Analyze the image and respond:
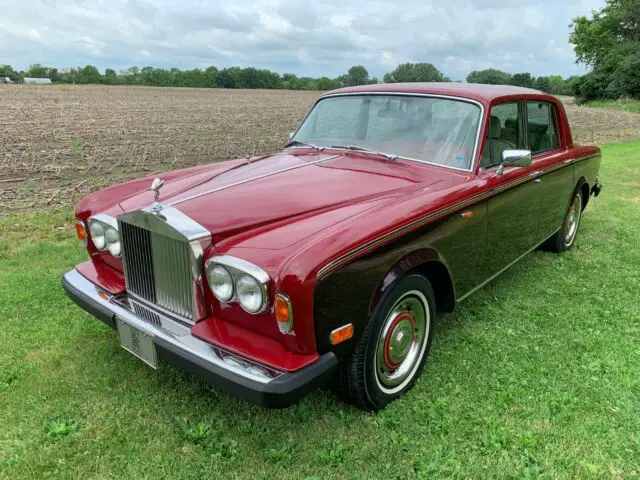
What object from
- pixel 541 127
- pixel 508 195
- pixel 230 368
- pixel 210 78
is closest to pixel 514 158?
pixel 508 195

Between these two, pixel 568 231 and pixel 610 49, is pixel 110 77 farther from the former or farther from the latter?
pixel 568 231

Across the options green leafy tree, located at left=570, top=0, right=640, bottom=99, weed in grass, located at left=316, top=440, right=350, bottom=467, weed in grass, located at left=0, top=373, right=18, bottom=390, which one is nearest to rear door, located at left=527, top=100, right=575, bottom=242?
weed in grass, located at left=316, top=440, right=350, bottom=467

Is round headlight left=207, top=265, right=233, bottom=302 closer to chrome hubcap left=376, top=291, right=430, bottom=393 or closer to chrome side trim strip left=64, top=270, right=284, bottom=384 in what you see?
chrome side trim strip left=64, top=270, right=284, bottom=384

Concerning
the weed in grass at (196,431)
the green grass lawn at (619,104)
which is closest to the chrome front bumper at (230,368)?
the weed in grass at (196,431)

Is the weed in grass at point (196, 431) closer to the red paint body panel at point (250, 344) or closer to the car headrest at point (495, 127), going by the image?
the red paint body panel at point (250, 344)

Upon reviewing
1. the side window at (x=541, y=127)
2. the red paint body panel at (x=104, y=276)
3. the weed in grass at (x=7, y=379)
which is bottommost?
the weed in grass at (x=7, y=379)

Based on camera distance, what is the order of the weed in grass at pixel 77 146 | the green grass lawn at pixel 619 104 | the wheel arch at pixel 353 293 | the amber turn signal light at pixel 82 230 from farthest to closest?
the green grass lawn at pixel 619 104, the weed in grass at pixel 77 146, the amber turn signal light at pixel 82 230, the wheel arch at pixel 353 293

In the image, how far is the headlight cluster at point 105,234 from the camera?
2840mm

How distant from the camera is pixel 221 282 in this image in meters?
2.23

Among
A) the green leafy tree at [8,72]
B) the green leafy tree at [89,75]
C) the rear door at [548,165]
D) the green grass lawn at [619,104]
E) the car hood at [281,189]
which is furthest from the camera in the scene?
the green leafy tree at [8,72]

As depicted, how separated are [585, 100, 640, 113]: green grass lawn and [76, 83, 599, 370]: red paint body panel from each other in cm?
3504

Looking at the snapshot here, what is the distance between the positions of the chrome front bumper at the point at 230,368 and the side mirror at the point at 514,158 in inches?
75.6

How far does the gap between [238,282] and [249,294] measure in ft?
0.25

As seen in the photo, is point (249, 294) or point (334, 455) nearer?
point (249, 294)
